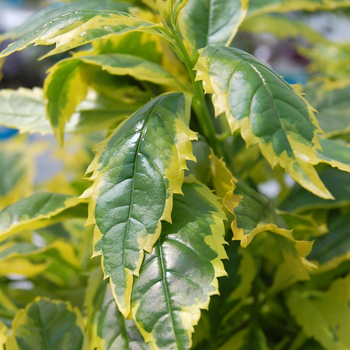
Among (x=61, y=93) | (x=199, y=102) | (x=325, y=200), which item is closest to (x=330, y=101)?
(x=325, y=200)

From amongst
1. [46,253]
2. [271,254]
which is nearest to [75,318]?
[46,253]

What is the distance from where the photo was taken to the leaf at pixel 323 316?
0.39m

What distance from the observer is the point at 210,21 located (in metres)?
0.38

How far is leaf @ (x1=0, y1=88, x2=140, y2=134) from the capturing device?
405 millimetres

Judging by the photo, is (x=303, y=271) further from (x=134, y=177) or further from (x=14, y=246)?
(x=14, y=246)

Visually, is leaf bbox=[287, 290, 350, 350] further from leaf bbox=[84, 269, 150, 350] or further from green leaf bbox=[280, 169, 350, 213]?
leaf bbox=[84, 269, 150, 350]

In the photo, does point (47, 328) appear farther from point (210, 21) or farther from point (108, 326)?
point (210, 21)

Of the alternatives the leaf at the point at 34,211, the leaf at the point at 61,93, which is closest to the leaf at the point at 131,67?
the leaf at the point at 61,93

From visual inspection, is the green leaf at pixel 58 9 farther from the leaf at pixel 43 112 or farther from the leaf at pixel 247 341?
the leaf at pixel 247 341

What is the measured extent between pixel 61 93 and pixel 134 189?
0.17 meters

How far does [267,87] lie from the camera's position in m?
0.25

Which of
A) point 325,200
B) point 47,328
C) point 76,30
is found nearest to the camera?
point 76,30

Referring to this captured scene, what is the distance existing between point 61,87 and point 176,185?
19cm

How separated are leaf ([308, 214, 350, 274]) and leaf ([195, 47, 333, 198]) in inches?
10.2
